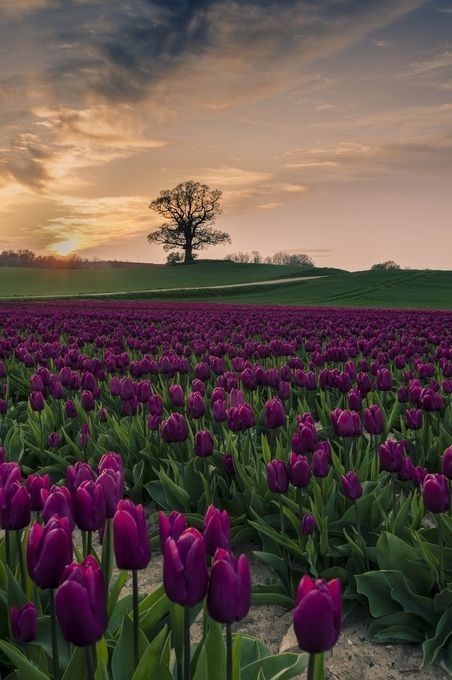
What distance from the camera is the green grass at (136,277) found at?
72.3 meters

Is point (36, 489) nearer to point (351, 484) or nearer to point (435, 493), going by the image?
point (351, 484)

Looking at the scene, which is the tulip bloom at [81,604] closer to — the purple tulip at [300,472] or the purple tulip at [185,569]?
the purple tulip at [185,569]

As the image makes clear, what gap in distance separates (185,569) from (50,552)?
43 centimetres

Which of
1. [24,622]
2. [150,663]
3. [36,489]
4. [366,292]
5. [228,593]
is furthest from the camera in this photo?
[366,292]

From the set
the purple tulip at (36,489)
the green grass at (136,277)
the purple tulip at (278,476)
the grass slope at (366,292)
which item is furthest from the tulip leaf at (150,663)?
the green grass at (136,277)

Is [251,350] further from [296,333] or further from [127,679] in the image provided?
[127,679]

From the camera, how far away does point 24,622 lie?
224cm

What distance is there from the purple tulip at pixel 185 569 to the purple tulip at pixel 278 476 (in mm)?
1685

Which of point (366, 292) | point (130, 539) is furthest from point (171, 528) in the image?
point (366, 292)

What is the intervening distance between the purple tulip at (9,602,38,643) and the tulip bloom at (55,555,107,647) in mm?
751

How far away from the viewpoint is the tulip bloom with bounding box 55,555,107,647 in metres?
1.52

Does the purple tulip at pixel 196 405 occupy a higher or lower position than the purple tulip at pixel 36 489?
lower

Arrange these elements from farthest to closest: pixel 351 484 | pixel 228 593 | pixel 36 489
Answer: pixel 351 484
pixel 36 489
pixel 228 593

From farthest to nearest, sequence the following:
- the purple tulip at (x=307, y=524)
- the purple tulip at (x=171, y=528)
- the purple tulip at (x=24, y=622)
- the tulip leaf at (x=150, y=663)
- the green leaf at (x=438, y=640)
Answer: the purple tulip at (x=307, y=524)
the green leaf at (x=438, y=640)
the purple tulip at (x=24, y=622)
the tulip leaf at (x=150, y=663)
the purple tulip at (x=171, y=528)
